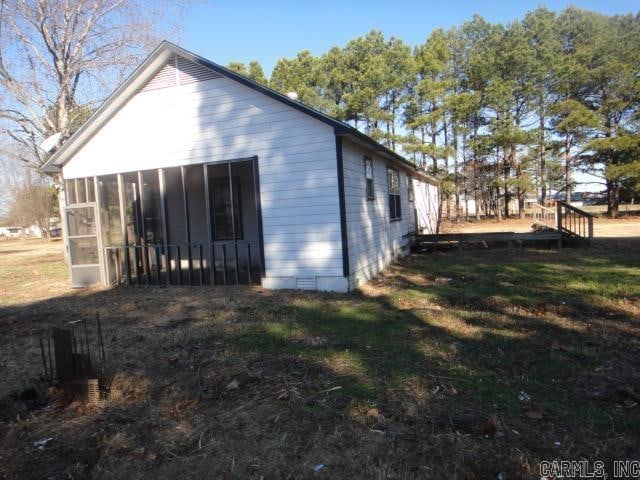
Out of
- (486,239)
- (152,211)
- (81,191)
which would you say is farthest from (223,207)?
(486,239)

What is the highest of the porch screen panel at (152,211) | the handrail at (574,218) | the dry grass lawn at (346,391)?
the porch screen panel at (152,211)

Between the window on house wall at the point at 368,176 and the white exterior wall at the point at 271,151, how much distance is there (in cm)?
211

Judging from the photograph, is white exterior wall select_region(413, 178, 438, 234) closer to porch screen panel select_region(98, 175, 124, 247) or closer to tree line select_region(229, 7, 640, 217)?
tree line select_region(229, 7, 640, 217)

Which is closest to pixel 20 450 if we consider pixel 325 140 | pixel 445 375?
pixel 445 375

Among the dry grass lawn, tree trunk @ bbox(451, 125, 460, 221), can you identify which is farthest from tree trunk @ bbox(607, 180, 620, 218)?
the dry grass lawn

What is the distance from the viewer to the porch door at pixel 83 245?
10656 mm

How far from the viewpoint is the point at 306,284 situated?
28.7 feet

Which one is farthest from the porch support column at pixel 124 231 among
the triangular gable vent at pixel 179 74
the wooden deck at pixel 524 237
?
the wooden deck at pixel 524 237

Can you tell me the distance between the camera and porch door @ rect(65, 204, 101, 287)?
10.7 m

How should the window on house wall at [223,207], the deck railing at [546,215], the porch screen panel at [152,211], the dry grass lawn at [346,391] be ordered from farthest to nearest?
1. the deck railing at [546,215]
2. the window on house wall at [223,207]
3. the porch screen panel at [152,211]
4. the dry grass lawn at [346,391]

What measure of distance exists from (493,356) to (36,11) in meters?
20.1

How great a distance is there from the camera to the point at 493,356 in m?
4.46

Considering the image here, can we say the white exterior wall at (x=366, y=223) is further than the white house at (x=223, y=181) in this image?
Yes

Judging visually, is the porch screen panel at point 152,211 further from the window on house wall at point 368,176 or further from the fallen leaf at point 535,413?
the fallen leaf at point 535,413
